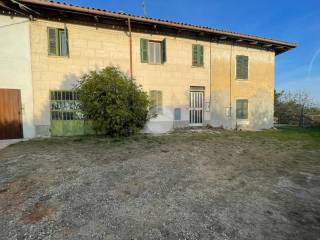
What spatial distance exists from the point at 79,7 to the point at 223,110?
955 cm

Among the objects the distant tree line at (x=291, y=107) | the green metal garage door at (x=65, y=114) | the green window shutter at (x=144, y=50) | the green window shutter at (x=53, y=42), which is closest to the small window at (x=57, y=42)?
the green window shutter at (x=53, y=42)

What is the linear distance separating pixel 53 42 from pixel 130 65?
365cm

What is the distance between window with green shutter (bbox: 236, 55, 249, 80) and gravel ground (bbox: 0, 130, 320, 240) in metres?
7.42

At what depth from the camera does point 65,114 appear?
887cm

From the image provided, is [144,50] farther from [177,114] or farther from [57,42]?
[57,42]

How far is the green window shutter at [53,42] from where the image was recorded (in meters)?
8.55

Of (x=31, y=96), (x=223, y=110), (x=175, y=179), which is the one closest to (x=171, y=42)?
(x=223, y=110)

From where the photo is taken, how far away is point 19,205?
2.95 metres

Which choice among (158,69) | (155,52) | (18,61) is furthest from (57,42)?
(158,69)

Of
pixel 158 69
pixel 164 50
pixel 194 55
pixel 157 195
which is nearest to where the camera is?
pixel 157 195

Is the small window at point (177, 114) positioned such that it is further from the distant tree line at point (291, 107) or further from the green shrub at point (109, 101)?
the distant tree line at point (291, 107)

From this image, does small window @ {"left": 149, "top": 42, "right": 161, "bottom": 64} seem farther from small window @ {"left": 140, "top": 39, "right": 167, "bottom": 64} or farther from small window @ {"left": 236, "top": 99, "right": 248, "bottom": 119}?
small window @ {"left": 236, "top": 99, "right": 248, "bottom": 119}

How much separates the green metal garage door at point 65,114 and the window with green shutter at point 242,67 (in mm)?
9903

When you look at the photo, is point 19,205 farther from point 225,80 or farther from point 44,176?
point 225,80
